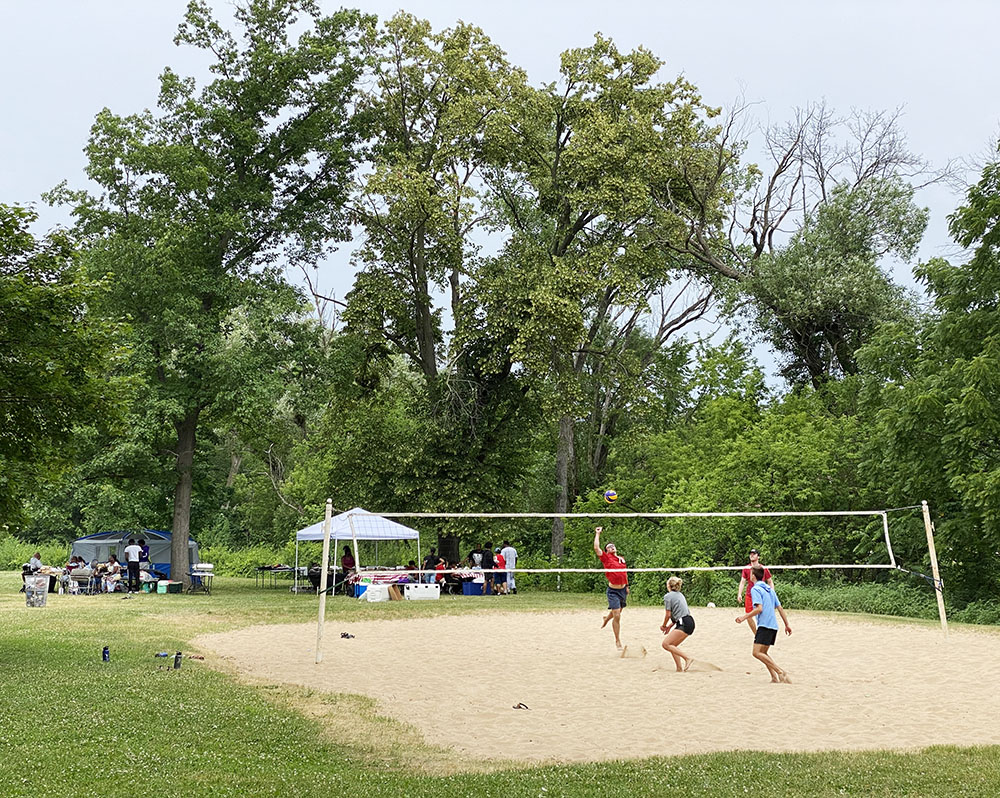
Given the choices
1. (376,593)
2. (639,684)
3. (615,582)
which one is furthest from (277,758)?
(376,593)

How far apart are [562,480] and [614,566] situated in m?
21.4

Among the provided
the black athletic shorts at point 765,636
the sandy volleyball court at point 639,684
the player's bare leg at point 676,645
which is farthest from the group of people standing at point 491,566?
the black athletic shorts at point 765,636

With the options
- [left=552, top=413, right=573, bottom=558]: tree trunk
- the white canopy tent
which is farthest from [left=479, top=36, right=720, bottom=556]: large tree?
the white canopy tent

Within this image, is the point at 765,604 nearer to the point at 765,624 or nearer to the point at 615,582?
the point at 765,624

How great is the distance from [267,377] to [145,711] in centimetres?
2120

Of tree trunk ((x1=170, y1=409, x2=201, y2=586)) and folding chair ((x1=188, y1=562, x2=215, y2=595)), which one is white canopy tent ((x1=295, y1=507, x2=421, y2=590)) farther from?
tree trunk ((x1=170, y1=409, x2=201, y2=586))

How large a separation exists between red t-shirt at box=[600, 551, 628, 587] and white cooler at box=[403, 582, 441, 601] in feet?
39.6

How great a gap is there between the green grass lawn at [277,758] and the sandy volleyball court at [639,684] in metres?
0.65

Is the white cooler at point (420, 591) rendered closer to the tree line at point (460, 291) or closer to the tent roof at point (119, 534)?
the tree line at point (460, 291)

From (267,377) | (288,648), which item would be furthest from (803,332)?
(288,648)

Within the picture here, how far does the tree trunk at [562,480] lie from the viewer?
36125 millimetres

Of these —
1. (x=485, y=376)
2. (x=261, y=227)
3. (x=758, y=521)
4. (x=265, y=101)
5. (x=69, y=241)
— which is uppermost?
(x=265, y=101)

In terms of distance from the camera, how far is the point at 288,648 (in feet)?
53.4

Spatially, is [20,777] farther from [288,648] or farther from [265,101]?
[265,101]
